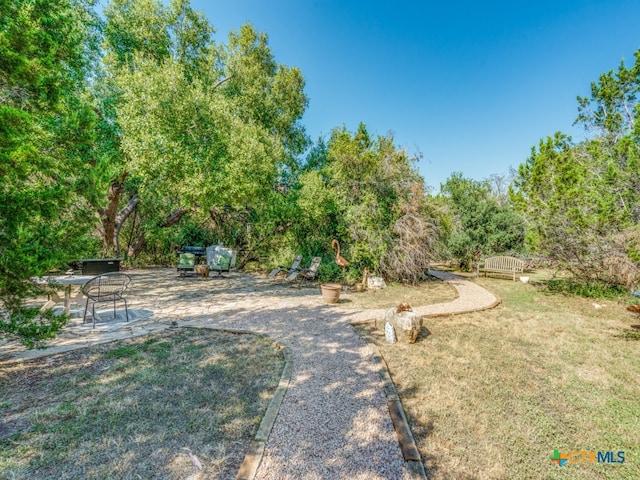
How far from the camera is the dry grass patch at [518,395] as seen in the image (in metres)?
2.20

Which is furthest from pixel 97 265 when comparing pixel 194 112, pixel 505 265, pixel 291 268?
pixel 505 265

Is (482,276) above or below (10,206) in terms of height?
below

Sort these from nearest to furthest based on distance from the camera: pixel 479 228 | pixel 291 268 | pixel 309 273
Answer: pixel 309 273 → pixel 291 268 → pixel 479 228

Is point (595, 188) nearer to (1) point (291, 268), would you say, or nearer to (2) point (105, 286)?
(1) point (291, 268)

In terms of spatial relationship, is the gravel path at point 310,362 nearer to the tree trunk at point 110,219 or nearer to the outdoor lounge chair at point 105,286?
the outdoor lounge chair at point 105,286

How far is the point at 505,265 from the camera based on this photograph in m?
12.5

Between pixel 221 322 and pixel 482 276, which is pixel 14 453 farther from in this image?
pixel 482 276

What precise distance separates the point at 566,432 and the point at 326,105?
15.9 m

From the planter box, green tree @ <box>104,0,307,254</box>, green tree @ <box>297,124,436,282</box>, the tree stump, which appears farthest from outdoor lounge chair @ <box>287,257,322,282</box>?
the tree stump

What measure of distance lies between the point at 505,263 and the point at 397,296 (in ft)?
25.0

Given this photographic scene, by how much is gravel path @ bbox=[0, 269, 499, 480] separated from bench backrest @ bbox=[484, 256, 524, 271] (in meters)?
4.79

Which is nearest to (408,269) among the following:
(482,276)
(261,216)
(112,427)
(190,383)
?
(482,276)

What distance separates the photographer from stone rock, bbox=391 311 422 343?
459cm

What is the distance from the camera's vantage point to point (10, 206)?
9.49 feet
